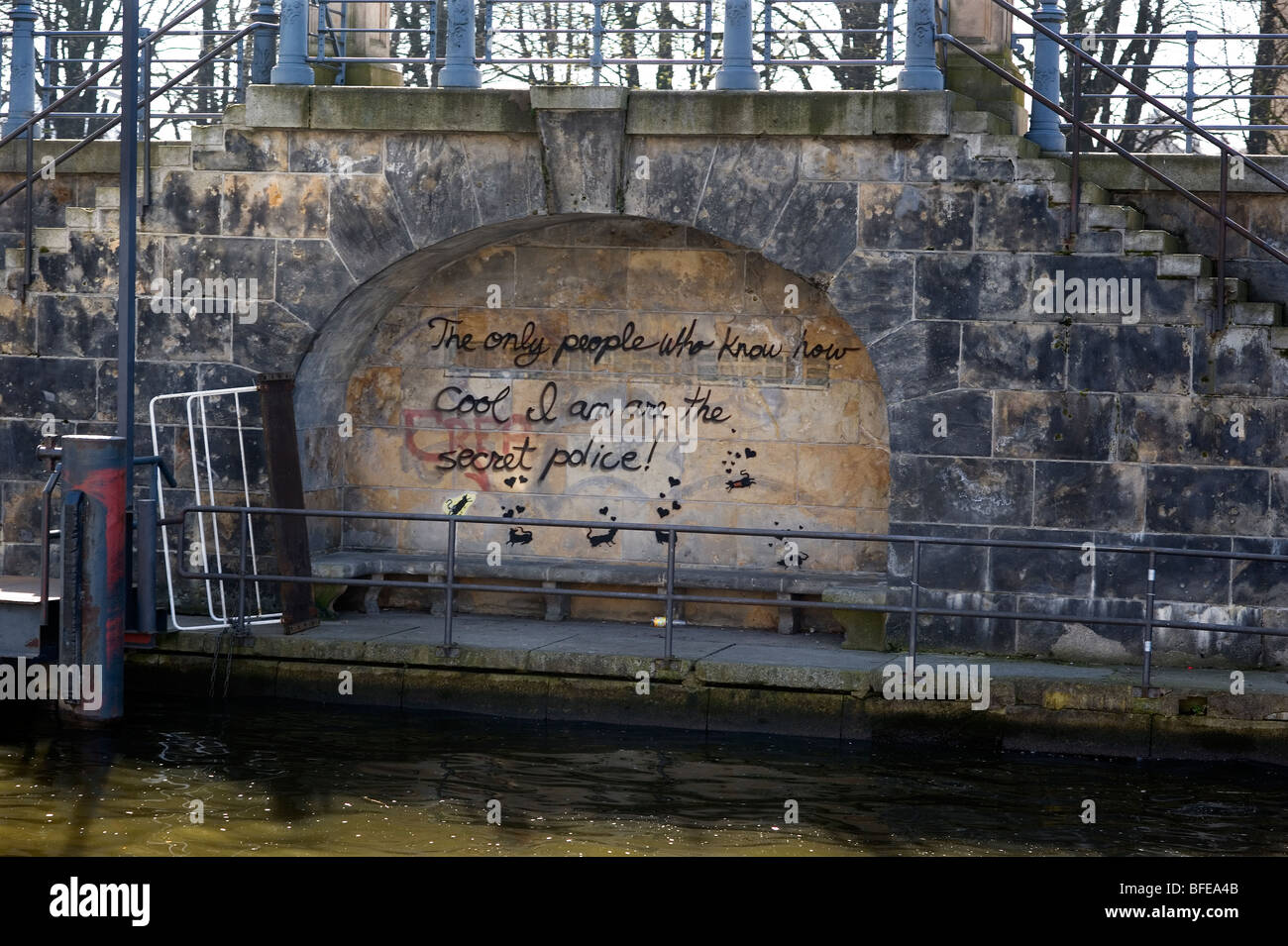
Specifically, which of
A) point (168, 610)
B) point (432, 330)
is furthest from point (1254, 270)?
point (168, 610)

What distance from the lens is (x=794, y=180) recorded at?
37.8 ft

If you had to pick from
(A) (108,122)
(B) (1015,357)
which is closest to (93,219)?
(A) (108,122)

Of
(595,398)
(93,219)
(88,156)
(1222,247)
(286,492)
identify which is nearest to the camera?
(1222,247)

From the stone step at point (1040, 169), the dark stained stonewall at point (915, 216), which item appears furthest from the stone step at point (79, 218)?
the stone step at point (1040, 169)

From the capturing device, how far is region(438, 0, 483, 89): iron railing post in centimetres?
1203

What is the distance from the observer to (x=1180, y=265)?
10.9 metres

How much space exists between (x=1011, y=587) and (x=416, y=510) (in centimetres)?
477

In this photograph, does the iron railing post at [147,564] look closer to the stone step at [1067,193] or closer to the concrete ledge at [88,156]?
the concrete ledge at [88,156]

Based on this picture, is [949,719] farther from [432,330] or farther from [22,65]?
[22,65]

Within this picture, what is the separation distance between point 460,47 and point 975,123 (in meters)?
3.69

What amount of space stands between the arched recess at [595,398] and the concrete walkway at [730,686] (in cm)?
124

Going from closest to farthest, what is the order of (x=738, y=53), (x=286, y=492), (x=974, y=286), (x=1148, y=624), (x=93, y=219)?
1. (x=1148, y=624)
2. (x=974, y=286)
3. (x=738, y=53)
4. (x=286, y=492)
5. (x=93, y=219)

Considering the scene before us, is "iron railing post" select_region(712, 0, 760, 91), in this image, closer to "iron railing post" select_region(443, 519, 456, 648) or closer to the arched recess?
the arched recess

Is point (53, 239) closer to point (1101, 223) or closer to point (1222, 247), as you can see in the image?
point (1101, 223)
